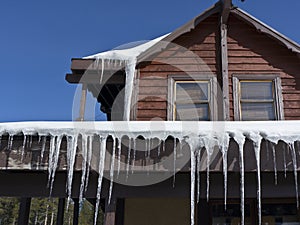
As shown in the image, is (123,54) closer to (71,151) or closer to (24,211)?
(24,211)

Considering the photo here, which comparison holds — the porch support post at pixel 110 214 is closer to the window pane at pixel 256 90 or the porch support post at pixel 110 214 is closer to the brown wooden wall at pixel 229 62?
the brown wooden wall at pixel 229 62

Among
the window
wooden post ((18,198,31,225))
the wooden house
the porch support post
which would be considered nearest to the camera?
the porch support post

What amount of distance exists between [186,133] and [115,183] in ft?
3.29

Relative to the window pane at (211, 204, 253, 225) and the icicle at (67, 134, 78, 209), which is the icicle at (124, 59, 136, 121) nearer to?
the window pane at (211, 204, 253, 225)

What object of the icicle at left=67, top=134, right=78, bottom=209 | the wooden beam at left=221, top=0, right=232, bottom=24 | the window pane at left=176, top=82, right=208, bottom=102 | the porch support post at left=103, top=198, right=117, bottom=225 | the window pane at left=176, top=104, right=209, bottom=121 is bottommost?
the porch support post at left=103, top=198, right=117, bottom=225

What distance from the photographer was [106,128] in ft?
11.1

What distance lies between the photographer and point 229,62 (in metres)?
6.32

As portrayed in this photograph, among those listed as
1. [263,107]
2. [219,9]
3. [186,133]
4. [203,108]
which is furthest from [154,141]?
[219,9]

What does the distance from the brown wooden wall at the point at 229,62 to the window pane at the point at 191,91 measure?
0.24 m

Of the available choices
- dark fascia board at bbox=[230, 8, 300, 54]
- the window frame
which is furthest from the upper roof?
the window frame

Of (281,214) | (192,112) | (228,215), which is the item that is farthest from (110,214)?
(281,214)

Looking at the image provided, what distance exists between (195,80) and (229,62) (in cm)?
75

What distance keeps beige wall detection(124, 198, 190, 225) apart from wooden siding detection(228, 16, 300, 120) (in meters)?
1.89

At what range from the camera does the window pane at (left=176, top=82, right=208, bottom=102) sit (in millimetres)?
6133
